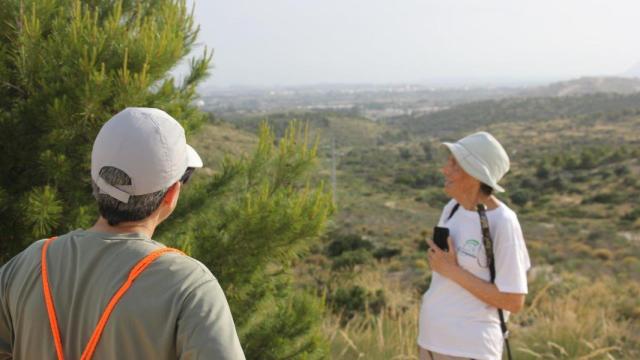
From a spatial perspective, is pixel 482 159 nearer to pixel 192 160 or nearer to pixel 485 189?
pixel 485 189

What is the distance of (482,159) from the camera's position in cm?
285

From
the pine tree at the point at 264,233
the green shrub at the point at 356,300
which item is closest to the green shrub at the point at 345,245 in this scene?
the green shrub at the point at 356,300

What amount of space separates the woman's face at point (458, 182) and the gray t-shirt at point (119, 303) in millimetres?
1748

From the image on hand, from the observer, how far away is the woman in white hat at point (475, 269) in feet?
8.74

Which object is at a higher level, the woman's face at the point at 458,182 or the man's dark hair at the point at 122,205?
the man's dark hair at the point at 122,205

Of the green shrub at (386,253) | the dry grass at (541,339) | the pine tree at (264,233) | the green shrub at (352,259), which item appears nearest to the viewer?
the pine tree at (264,233)

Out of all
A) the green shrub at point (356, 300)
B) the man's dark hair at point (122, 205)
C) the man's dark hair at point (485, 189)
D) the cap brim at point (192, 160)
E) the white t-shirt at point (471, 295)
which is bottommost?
the green shrub at point (356, 300)

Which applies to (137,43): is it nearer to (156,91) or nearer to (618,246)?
(156,91)

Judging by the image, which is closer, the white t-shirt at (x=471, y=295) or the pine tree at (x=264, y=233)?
the white t-shirt at (x=471, y=295)

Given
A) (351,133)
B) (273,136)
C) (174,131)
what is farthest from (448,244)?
(351,133)

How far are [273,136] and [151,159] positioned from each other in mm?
2261

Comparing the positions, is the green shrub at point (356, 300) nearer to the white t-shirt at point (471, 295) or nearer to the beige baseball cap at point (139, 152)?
the white t-shirt at point (471, 295)

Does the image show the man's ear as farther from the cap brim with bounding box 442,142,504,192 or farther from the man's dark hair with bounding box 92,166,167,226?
the cap brim with bounding box 442,142,504,192

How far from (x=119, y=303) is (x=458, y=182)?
193cm
